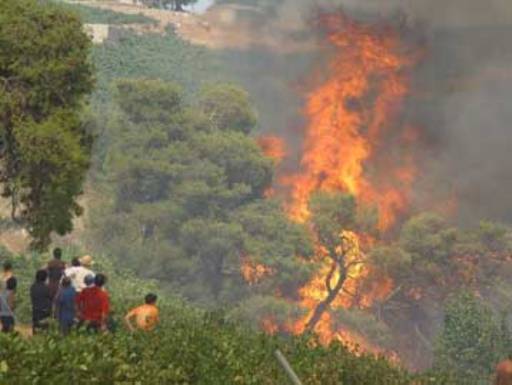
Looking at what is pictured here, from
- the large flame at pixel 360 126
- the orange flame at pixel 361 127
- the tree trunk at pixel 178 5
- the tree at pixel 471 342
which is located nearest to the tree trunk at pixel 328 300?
the large flame at pixel 360 126

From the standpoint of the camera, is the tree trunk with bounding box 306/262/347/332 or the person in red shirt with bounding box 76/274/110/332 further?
the tree trunk with bounding box 306/262/347/332

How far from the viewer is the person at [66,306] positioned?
17141mm

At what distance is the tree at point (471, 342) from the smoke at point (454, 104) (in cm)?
2163

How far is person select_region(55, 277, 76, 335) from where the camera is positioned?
1714cm

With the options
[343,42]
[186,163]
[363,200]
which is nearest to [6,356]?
[186,163]

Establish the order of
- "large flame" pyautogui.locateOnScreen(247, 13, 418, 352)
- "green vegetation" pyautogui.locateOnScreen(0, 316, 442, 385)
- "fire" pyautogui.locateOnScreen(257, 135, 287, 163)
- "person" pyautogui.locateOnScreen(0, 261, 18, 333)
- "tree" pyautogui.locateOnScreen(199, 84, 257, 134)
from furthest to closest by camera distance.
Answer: "fire" pyautogui.locateOnScreen(257, 135, 287, 163)
"tree" pyautogui.locateOnScreen(199, 84, 257, 134)
"large flame" pyautogui.locateOnScreen(247, 13, 418, 352)
"person" pyautogui.locateOnScreen(0, 261, 18, 333)
"green vegetation" pyautogui.locateOnScreen(0, 316, 442, 385)

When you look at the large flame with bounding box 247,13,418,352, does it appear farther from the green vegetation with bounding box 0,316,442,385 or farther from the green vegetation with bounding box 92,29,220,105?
the green vegetation with bounding box 0,316,442,385

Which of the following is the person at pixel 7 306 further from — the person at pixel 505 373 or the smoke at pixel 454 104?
the smoke at pixel 454 104

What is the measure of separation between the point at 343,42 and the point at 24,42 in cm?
5375

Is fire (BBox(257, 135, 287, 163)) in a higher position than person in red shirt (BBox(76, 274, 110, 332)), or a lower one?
lower

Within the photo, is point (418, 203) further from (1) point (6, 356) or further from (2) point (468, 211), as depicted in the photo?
(1) point (6, 356)

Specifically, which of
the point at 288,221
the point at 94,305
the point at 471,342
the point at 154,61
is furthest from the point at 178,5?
the point at 94,305

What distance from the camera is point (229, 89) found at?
7650 centimetres

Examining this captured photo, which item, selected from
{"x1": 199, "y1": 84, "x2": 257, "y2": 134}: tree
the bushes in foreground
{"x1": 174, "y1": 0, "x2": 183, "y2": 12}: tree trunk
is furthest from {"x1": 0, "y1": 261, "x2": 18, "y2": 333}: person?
{"x1": 174, "y1": 0, "x2": 183, "y2": 12}: tree trunk
